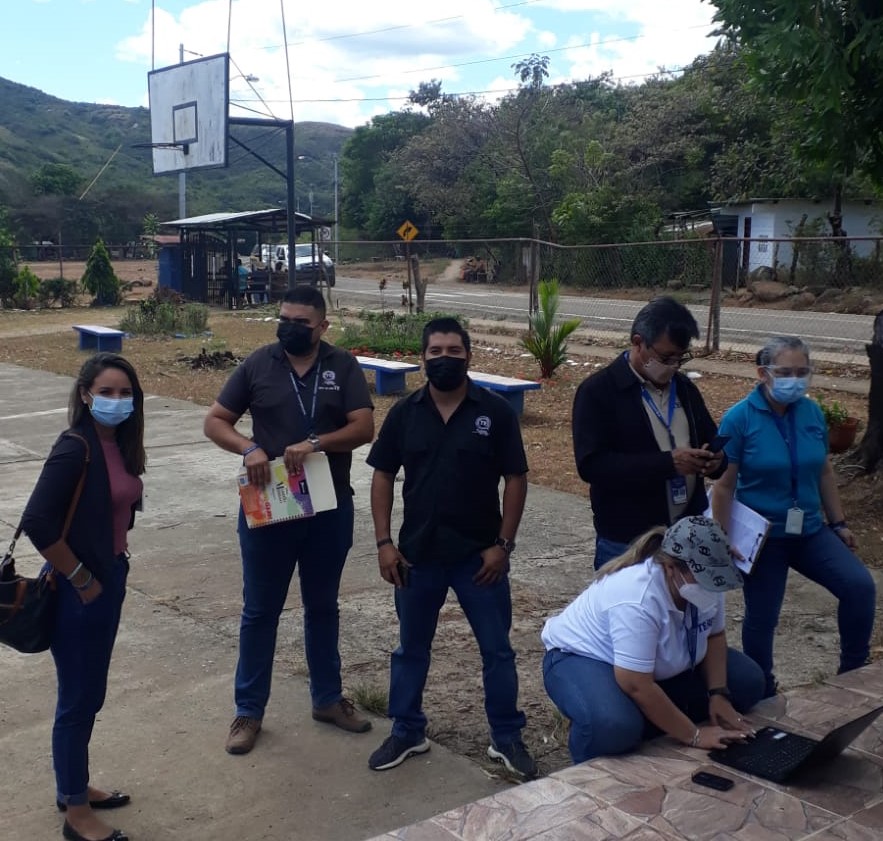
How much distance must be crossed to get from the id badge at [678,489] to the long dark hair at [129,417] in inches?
74.8

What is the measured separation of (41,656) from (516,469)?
8.39 feet

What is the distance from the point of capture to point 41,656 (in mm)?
5035

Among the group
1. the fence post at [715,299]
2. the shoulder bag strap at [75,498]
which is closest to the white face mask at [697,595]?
the shoulder bag strap at [75,498]

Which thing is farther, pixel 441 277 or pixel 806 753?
pixel 441 277

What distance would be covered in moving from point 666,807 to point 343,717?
1533 mm

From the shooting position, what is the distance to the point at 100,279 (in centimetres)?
2992

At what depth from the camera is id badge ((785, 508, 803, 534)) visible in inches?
166

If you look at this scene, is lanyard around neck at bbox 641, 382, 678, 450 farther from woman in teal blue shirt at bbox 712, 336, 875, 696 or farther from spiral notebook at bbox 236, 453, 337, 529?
spiral notebook at bbox 236, 453, 337, 529

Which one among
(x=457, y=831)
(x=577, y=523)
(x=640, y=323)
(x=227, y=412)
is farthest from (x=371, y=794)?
(x=577, y=523)

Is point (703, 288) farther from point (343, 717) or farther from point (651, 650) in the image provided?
point (651, 650)

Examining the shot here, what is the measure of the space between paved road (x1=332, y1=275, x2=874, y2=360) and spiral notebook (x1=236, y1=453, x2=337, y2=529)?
44.1 feet

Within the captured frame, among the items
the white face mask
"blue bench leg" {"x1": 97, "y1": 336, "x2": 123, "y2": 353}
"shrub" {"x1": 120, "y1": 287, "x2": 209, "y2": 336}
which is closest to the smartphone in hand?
the white face mask

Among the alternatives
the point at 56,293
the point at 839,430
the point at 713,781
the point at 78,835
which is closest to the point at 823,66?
the point at 839,430

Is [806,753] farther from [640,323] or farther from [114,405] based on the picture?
[114,405]
